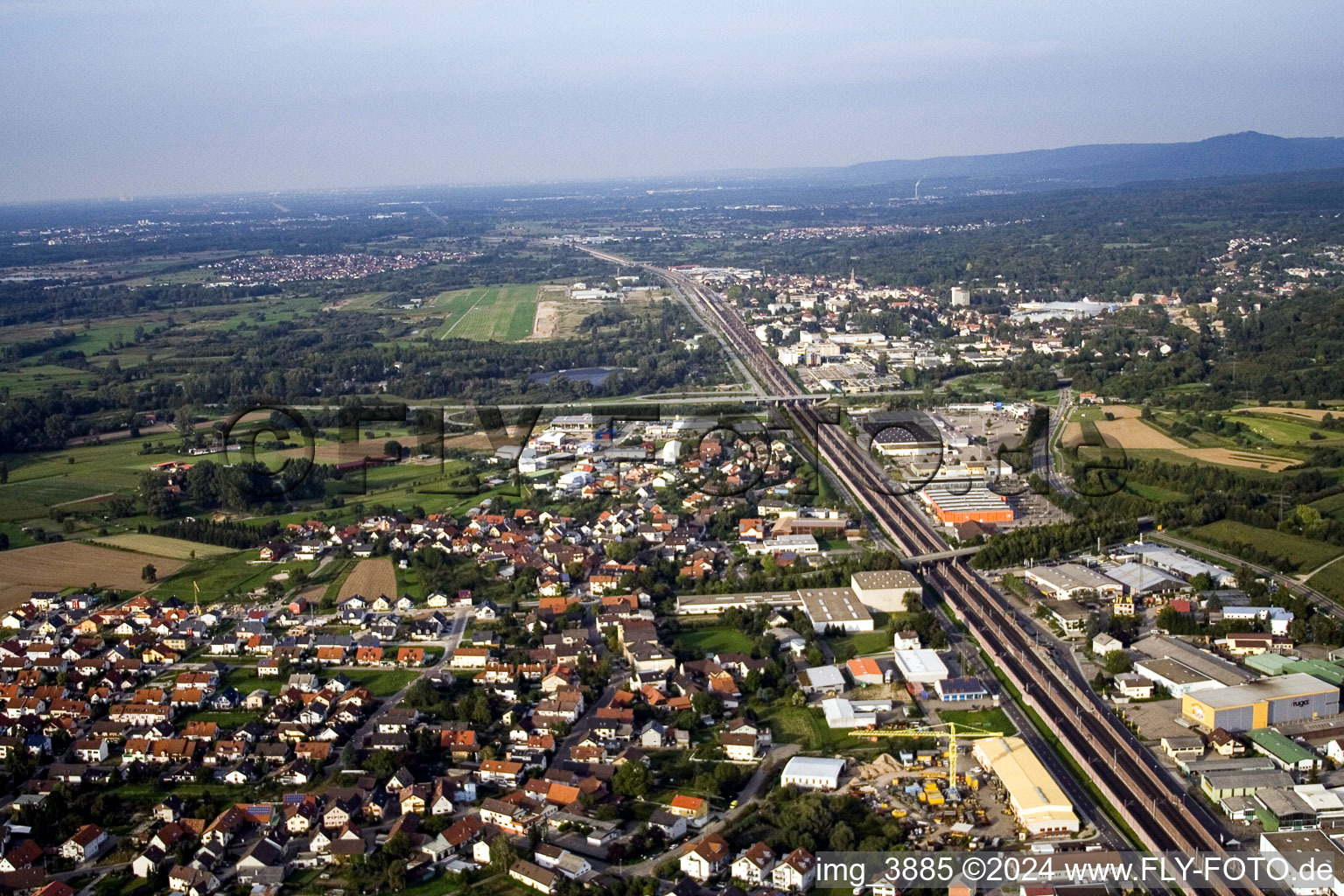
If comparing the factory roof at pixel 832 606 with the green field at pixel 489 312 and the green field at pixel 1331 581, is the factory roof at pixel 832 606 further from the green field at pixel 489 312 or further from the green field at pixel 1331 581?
the green field at pixel 489 312

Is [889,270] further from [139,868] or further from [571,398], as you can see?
[139,868]

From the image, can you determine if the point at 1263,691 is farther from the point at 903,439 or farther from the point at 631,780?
the point at 903,439

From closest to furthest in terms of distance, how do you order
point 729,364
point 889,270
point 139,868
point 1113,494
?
point 139,868 < point 1113,494 < point 729,364 < point 889,270

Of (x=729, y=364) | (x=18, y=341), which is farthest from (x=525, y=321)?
(x=18, y=341)

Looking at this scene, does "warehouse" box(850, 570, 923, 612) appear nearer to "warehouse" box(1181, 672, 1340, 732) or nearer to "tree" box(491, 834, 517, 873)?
"warehouse" box(1181, 672, 1340, 732)

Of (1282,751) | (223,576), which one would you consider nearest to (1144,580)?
(1282,751)

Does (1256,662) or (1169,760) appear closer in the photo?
(1169,760)
